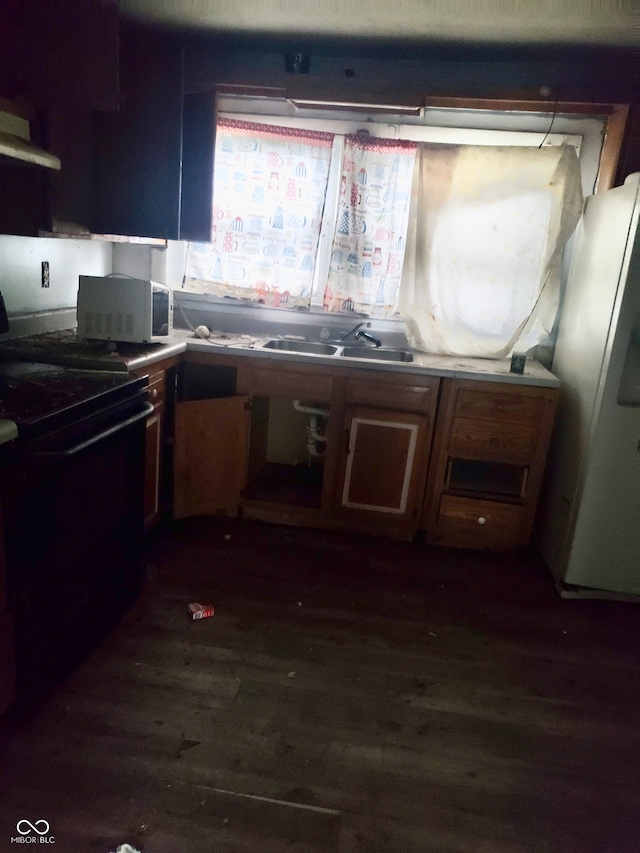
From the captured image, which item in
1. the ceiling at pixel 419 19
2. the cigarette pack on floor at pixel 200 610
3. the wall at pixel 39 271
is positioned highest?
the ceiling at pixel 419 19

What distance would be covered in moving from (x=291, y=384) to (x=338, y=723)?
1.56m

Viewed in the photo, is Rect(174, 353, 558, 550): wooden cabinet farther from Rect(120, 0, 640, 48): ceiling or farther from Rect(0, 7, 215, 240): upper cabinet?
Rect(120, 0, 640, 48): ceiling

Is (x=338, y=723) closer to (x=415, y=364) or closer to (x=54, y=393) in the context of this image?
(x=54, y=393)

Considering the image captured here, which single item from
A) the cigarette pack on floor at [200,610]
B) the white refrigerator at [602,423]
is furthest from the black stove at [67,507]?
the white refrigerator at [602,423]

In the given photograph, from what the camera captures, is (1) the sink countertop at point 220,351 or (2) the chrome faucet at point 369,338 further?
(2) the chrome faucet at point 369,338

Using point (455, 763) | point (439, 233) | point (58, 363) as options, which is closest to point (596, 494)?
point (455, 763)

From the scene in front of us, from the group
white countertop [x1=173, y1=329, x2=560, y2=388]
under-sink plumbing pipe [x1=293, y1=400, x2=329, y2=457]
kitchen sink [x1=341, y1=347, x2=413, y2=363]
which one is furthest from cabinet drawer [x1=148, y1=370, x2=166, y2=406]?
kitchen sink [x1=341, y1=347, x2=413, y2=363]

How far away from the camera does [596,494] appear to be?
8.11 feet

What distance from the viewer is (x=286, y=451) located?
3.56m

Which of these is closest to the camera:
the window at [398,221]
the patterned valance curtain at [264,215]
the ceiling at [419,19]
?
the ceiling at [419,19]

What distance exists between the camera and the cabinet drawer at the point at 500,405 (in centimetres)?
274

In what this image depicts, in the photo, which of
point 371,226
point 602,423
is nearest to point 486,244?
point 371,226

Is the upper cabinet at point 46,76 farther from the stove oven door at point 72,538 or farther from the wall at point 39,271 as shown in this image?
the stove oven door at point 72,538

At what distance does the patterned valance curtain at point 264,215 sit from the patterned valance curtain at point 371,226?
13 cm
